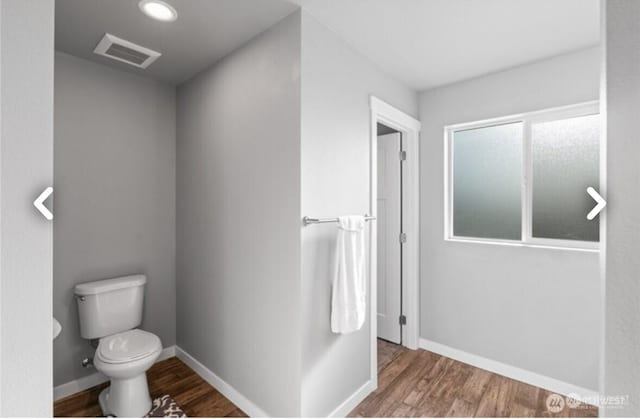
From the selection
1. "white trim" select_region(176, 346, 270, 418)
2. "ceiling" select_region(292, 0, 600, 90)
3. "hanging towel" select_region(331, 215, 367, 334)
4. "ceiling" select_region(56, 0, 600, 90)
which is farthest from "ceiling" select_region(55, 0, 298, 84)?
"white trim" select_region(176, 346, 270, 418)

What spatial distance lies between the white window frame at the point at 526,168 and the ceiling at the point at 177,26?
5.73 feet

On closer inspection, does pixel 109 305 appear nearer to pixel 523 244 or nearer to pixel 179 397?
pixel 179 397

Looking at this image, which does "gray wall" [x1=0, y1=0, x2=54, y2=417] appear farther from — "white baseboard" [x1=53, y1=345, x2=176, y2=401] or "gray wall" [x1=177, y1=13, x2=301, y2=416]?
"white baseboard" [x1=53, y1=345, x2=176, y2=401]

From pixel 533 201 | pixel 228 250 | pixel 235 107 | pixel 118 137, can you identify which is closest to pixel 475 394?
pixel 533 201

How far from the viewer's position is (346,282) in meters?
1.72

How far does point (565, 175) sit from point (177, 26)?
8.94ft

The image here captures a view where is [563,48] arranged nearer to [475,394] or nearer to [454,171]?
[454,171]

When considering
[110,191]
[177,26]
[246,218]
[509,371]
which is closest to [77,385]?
[110,191]

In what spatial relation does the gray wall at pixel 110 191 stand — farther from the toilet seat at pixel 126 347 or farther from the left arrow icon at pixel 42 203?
the left arrow icon at pixel 42 203

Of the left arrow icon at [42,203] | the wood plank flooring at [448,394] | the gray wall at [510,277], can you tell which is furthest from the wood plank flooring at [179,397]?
the gray wall at [510,277]

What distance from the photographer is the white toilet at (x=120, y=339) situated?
177 centimetres

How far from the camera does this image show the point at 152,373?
2.31 meters

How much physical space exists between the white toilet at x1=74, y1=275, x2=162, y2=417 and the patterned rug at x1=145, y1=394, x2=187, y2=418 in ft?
0.15

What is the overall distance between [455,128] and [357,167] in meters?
1.18
